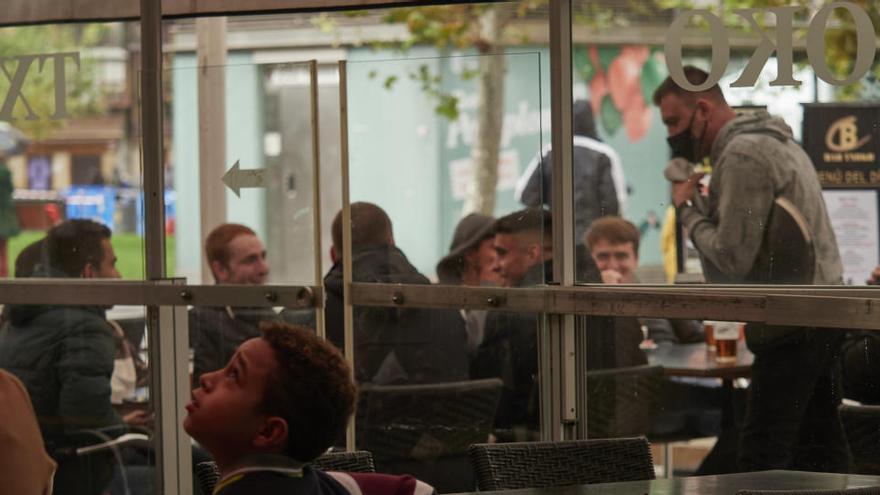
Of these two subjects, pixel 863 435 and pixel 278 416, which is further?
pixel 863 435

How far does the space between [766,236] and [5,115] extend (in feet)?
9.46

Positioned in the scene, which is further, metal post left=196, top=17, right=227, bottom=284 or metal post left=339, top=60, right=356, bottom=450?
→ metal post left=196, top=17, right=227, bottom=284

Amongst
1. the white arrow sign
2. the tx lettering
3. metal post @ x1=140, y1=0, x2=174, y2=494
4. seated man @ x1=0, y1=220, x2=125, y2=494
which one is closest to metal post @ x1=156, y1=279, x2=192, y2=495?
metal post @ x1=140, y1=0, x2=174, y2=494

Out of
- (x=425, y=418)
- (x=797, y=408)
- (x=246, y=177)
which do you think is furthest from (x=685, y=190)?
(x=246, y=177)

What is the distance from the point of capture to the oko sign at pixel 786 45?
4.65 m

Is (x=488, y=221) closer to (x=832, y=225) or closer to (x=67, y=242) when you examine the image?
(x=832, y=225)

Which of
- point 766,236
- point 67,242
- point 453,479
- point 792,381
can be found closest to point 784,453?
point 792,381

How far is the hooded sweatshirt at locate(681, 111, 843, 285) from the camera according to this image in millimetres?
5074

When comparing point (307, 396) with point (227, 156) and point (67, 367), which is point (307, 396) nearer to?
point (227, 156)

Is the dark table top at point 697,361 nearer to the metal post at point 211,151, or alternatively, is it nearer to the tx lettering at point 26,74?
the metal post at point 211,151

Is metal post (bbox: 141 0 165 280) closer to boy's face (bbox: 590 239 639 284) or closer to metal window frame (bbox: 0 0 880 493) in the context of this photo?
metal window frame (bbox: 0 0 880 493)

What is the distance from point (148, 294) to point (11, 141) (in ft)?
7.88

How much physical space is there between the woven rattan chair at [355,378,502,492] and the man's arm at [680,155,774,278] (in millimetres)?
910

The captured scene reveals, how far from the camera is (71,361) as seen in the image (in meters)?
5.65
